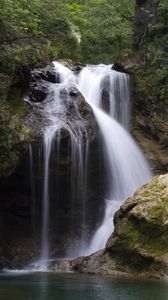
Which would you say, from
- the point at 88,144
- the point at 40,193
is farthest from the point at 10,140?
the point at 88,144

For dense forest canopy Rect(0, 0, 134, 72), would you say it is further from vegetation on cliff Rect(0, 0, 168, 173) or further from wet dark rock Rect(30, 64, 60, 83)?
wet dark rock Rect(30, 64, 60, 83)

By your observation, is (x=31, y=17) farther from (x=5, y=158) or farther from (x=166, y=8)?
(x=166, y=8)

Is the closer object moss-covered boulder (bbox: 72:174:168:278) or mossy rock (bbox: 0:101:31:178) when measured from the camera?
moss-covered boulder (bbox: 72:174:168:278)

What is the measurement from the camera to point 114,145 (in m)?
20.9

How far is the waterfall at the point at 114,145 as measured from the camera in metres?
20.0

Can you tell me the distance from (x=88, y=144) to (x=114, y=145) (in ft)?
5.83

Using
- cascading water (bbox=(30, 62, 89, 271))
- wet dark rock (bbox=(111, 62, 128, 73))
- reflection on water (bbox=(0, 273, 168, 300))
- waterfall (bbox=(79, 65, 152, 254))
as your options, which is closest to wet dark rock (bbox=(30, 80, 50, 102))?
cascading water (bbox=(30, 62, 89, 271))

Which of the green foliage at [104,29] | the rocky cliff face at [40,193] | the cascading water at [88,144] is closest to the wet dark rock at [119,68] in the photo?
the cascading water at [88,144]

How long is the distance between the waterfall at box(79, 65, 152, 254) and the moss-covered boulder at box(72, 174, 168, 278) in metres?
2.62

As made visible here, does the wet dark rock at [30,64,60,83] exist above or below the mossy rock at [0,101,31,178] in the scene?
above

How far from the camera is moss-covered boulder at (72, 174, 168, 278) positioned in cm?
1478

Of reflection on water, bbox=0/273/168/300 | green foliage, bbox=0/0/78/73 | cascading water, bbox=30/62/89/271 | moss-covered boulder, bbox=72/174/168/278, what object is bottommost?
reflection on water, bbox=0/273/168/300

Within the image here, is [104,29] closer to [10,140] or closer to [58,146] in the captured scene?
[58,146]

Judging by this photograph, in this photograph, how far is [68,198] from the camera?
63.9 feet
